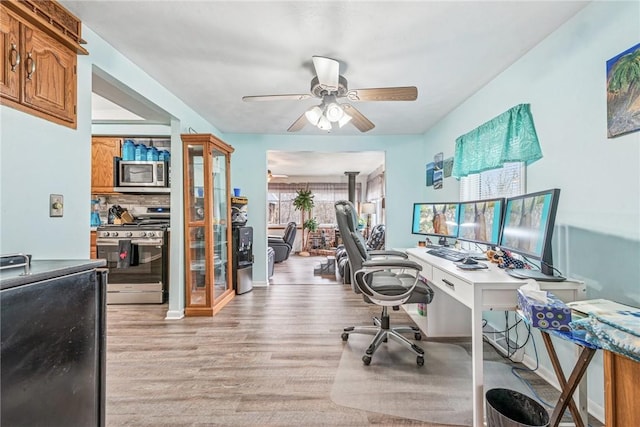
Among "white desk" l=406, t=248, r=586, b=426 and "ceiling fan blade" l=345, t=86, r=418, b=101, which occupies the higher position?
"ceiling fan blade" l=345, t=86, r=418, b=101

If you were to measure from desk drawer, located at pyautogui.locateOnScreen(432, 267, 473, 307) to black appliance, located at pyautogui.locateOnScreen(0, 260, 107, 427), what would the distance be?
Answer: 5.80 feet

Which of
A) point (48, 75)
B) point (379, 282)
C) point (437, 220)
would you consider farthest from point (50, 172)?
point (437, 220)

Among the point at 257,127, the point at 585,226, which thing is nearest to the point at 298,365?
the point at 585,226

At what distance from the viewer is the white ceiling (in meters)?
1.61

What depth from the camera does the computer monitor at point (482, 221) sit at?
1.95 metres

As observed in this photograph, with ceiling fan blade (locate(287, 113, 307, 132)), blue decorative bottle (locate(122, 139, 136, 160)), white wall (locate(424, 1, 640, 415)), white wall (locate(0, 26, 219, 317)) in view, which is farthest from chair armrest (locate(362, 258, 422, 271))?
blue decorative bottle (locate(122, 139, 136, 160))

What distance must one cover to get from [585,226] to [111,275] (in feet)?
15.0

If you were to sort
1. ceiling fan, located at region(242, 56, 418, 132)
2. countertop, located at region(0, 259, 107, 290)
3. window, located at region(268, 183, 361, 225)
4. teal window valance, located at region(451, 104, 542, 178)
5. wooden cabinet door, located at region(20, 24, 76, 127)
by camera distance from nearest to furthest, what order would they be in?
countertop, located at region(0, 259, 107, 290) → wooden cabinet door, located at region(20, 24, 76, 127) → ceiling fan, located at region(242, 56, 418, 132) → teal window valance, located at region(451, 104, 542, 178) → window, located at region(268, 183, 361, 225)

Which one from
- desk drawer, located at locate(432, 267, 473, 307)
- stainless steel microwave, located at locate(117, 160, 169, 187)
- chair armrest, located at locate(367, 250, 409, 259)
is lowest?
desk drawer, located at locate(432, 267, 473, 307)

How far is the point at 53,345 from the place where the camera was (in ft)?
3.23

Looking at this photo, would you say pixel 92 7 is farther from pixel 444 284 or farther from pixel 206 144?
pixel 444 284

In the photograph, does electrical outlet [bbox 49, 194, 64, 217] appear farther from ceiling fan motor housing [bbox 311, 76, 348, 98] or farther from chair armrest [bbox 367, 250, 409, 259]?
chair armrest [bbox 367, 250, 409, 259]

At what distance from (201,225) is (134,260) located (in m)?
1.05

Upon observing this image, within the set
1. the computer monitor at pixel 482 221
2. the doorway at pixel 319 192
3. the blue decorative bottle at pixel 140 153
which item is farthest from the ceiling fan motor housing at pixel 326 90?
the doorway at pixel 319 192
